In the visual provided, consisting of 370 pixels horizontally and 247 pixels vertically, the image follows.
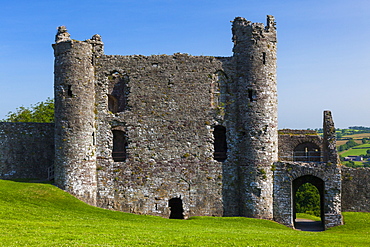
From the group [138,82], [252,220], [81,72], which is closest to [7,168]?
[81,72]

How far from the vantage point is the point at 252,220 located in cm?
2772

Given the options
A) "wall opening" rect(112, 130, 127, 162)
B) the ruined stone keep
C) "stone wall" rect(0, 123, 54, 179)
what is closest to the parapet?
the ruined stone keep

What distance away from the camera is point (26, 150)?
98.4 feet

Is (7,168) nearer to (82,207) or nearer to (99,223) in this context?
(82,207)

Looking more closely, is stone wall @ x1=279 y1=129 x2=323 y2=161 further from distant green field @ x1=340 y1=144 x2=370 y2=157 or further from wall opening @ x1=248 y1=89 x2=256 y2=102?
distant green field @ x1=340 y1=144 x2=370 y2=157

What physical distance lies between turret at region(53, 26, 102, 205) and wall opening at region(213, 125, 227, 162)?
7.99 m

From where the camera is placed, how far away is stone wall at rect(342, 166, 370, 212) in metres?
29.3

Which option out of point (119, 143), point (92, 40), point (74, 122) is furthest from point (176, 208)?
point (92, 40)

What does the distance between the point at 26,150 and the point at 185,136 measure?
396 inches

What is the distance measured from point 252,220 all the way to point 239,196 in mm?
2113

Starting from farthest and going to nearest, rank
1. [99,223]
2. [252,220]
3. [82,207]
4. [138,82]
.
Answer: [138,82] < [252,220] < [82,207] < [99,223]

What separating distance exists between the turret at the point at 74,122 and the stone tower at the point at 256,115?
9.11m

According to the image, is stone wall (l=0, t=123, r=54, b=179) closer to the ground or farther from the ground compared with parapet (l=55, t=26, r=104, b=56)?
closer to the ground

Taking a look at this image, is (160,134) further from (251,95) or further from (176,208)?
(251,95)
